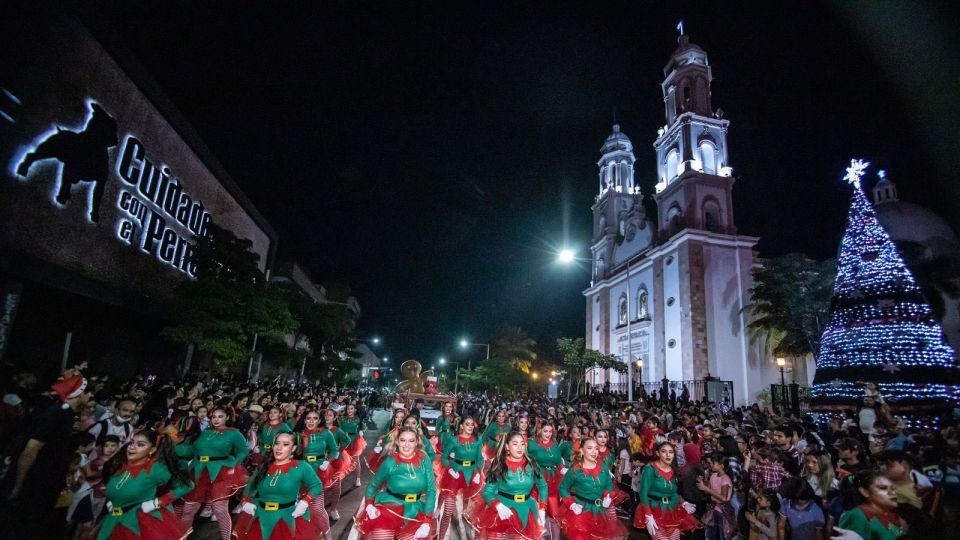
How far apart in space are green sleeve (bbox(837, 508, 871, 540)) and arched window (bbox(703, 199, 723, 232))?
37.2m

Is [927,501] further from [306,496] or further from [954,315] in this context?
[954,315]

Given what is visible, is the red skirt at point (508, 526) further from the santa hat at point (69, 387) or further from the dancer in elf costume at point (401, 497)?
the santa hat at point (69, 387)

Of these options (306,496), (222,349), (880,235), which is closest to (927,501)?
(306,496)

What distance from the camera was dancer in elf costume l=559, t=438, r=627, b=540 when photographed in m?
6.46

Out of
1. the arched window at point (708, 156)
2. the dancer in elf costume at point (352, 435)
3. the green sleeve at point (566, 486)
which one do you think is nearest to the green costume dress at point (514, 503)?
the green sleeve at point (566, 486)

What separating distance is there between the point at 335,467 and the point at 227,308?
1221cm

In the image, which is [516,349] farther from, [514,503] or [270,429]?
[514,503]

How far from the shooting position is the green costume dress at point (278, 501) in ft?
17.8

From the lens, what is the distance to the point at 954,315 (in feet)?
103

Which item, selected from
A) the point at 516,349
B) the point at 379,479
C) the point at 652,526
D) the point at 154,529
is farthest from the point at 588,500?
the point at 516,349

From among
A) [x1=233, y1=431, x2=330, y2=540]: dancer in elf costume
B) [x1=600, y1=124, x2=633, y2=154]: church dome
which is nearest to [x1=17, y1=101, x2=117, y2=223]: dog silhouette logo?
[x1=233, y1=431, x2=330, y2=540]: dancer in elf costume

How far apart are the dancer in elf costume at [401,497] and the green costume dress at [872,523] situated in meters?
4.22

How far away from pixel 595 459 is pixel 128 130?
19512 mm

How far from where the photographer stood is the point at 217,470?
24.2 ft
